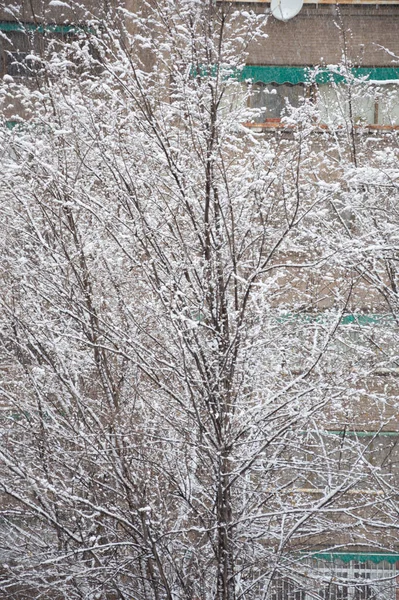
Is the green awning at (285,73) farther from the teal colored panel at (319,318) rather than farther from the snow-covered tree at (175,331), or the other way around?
the snow-covered tree at (175,331)

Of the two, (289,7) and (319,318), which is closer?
(319,318)

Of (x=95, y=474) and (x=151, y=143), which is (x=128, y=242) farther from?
(x=95, y=474)

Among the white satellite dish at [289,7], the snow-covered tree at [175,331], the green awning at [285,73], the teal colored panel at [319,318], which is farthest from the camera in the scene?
the green awning at [285,73]

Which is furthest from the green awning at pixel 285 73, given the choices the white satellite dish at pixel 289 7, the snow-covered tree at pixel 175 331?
the snow-covered tree at pixel 175 331

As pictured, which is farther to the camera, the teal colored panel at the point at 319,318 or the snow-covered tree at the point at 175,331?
the teal colored panel at the point at 319,318

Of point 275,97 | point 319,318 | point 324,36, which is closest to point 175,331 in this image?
point 319,318

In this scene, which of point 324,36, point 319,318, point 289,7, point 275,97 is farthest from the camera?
point 275,97

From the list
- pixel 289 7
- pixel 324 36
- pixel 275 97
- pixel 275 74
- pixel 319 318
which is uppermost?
pixel 289 7

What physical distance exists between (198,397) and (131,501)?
38.0 inches

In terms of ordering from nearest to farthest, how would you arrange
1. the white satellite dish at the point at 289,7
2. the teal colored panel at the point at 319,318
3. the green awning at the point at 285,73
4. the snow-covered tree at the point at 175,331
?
1. the snow-covered tree at the point at 175,331
2. the teal colored panel at the point at 319,318
3. the white satellite dish at the point at 289,7
4. the green awning at the point at 285,73

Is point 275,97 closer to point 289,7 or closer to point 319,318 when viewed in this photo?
point 289,7

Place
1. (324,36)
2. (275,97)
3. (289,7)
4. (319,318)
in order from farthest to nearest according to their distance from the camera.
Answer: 1. (275,97)
2. (324,36)
3. (289,7)
4. (319,318)

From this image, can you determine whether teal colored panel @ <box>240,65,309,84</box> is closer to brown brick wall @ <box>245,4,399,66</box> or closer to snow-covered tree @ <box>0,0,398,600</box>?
brown brick wall @ <box>245,4,399,66</box>

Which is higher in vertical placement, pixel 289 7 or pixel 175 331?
pixel 289 7
